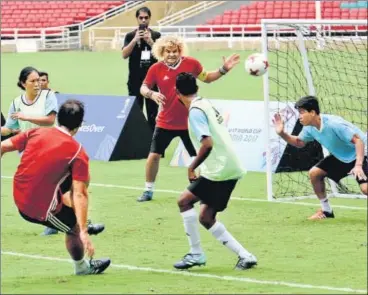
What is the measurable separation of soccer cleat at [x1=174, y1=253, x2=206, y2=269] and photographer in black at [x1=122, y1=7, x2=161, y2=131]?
944cm

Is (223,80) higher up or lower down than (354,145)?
lower down

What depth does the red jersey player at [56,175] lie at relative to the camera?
10734 millimetres

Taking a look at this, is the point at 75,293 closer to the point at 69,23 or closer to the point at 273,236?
the point at 273,236

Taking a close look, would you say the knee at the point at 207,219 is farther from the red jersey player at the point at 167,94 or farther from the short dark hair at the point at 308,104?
the red jersey player at the point at 167,94

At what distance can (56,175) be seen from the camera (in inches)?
429

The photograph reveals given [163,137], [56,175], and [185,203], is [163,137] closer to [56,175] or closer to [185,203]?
[185,203]

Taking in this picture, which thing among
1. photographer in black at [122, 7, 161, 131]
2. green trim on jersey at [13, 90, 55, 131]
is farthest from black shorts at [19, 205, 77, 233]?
photographer in black at [122, 7, 161, 131]

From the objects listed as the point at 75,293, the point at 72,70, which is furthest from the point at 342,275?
the point at 72,70

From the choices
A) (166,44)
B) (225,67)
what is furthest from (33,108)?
(225,67)

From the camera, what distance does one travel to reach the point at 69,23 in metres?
56.5

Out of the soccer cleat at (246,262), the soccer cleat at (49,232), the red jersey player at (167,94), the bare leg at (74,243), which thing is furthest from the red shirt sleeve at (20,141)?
the red jersey player at (167,94)

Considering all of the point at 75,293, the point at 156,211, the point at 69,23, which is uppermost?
the point at 75,293

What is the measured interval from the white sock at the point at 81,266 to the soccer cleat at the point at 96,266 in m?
0.02

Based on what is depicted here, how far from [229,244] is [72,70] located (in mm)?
29536
